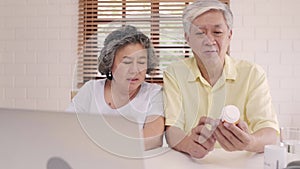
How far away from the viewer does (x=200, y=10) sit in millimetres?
1196

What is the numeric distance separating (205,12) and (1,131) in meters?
0.83

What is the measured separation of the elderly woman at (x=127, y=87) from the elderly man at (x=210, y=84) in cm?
5

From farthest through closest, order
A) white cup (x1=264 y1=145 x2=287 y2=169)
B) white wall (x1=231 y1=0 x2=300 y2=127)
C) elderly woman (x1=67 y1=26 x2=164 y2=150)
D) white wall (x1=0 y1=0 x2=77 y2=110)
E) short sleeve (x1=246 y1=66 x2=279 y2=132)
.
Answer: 1. white wall (x1=0 y1=0 x2=77 y2=110)
2. white wall (x1=231 y1=0 x2=300 y2=127)
3. short sleeve (x1=246 y1=66 x2=279 y2=132)
4. elderly woman (x1=67 y1=26 x2=164 y2=150)
5. white cup (x1=264 y1=145 x2=287 y2=169)

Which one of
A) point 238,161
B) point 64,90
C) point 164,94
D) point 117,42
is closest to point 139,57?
point 117,42

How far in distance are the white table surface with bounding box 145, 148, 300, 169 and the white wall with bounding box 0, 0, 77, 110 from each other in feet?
5.28

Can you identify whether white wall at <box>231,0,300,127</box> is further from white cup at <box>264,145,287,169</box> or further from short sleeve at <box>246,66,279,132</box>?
white cup at <box>264,145,287,169</box>

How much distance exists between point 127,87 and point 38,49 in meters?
1.67

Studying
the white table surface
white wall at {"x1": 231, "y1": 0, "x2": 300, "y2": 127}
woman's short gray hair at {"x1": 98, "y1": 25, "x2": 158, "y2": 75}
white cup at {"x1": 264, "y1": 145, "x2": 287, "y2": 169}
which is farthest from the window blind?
white wall at {"x1": 231, "y1": 0, "x2": 300, "y2": 127}

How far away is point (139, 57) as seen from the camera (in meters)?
1.07

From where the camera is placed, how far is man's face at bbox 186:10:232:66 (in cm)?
120

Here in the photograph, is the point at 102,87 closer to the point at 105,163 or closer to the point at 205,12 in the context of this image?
the point at 205,12

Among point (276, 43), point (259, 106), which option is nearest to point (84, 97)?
point (259, 106)

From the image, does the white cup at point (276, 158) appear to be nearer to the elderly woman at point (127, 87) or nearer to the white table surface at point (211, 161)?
the white table surface at point (211, 161)

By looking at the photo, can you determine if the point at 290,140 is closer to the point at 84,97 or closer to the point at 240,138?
the point at 240,138
